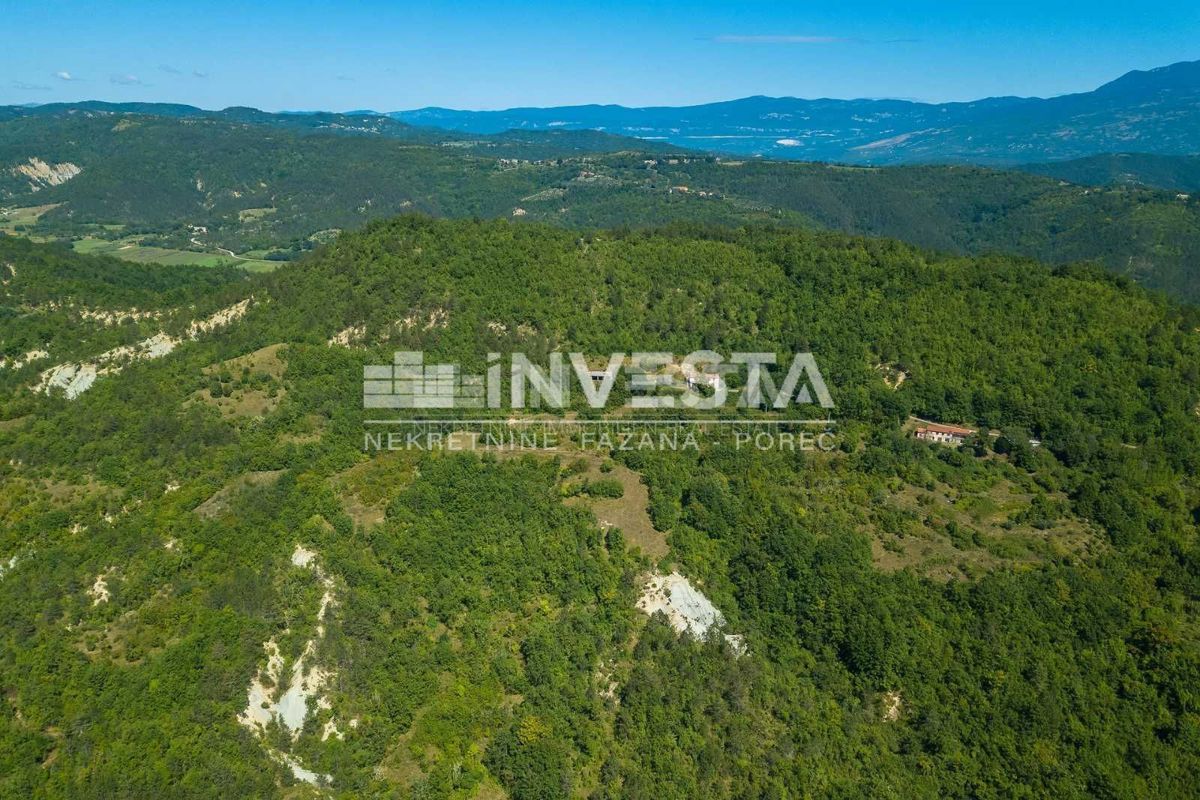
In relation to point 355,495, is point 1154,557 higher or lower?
lower

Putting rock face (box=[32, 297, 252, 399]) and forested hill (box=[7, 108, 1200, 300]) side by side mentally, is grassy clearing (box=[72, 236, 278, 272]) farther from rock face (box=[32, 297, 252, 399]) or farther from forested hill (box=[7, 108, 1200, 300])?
rock face (box=[32, 297, 252, 399])

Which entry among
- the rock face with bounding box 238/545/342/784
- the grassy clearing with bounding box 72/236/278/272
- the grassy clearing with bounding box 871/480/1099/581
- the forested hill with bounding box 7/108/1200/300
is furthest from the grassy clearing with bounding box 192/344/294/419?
the forested hill with bounding box 7/108/1200/300

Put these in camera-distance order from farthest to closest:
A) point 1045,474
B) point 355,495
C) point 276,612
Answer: point 1045,474, point 355,495, point 276,612

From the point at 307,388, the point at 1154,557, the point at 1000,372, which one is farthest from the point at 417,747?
the point at 1000,372

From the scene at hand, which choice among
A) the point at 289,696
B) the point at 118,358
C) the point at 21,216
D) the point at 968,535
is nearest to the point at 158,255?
the point at 21,216

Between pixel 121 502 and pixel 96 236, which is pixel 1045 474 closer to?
pixel 121 502

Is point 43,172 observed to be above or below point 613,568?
above

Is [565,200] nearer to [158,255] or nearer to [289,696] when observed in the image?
[158,255]
